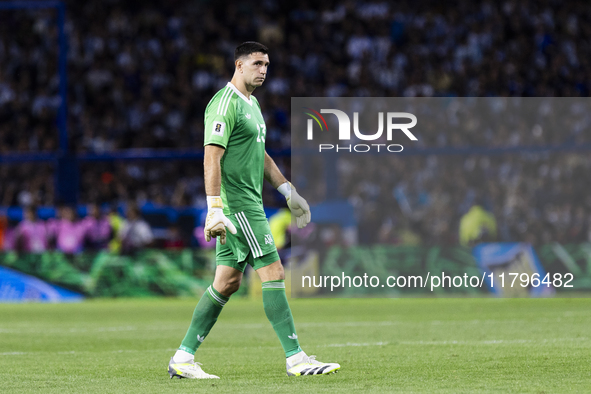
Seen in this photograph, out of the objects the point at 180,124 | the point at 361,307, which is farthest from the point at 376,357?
the point at 180,124

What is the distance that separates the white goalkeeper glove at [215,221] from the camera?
6.03 meters

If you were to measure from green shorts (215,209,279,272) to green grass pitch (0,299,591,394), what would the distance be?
80 centimetres

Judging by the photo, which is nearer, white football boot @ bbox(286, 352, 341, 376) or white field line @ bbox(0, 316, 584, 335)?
white football boot @ bbox(286, 352, 341, 376)

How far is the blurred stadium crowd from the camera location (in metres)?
20.2

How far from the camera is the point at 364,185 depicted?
1653 cm

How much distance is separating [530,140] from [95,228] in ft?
26.4

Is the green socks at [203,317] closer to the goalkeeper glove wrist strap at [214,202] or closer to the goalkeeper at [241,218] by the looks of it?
the goalkeeper at [241,218]

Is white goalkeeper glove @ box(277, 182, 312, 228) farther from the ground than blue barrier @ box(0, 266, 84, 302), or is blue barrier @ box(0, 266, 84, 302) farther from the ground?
white goalkeeper glove @ box(277, 182, 312, 228)

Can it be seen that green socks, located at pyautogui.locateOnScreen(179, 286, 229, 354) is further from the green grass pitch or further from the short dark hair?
the short dark hair

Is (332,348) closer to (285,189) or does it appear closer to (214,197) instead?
(285,189)

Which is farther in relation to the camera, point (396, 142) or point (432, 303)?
point (396, 142)

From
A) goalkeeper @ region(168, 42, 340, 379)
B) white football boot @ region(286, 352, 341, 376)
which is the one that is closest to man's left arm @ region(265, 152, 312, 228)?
goalkeeper @ region(168, 42, 340, 379)

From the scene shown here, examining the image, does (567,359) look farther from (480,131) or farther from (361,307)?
(480,131)

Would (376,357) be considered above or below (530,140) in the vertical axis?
below
